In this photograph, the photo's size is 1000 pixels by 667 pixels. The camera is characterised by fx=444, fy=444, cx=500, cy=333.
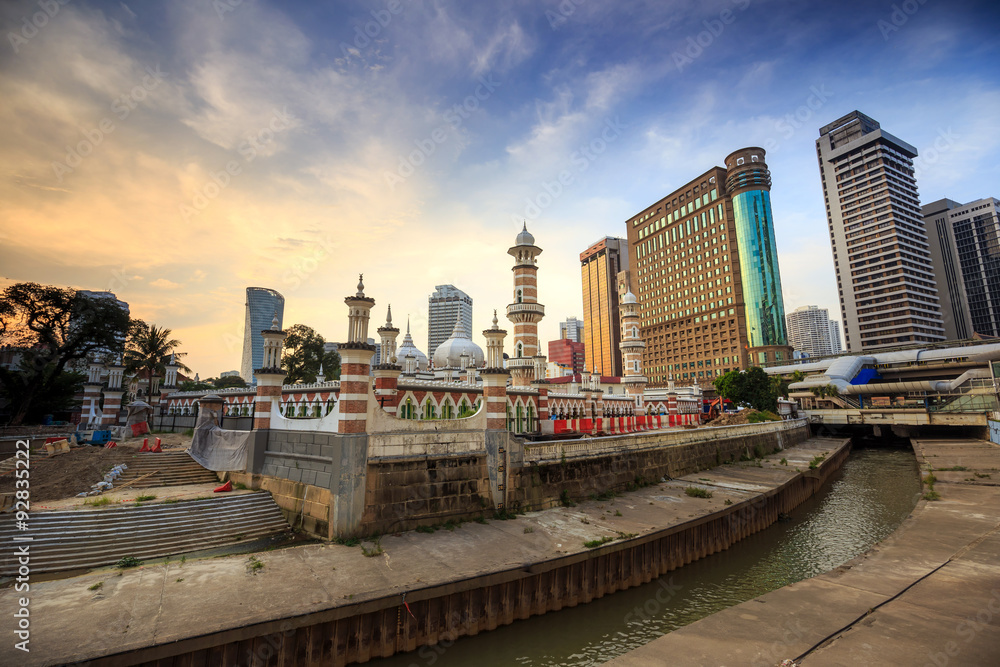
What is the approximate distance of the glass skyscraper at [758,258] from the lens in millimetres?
97562

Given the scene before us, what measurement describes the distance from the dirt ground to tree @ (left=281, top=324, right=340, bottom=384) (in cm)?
2658

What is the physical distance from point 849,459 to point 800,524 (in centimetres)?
2954

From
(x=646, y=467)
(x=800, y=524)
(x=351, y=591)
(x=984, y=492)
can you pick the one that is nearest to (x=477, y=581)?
(x=351, y=591)

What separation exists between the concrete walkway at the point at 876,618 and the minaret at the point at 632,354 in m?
32.5

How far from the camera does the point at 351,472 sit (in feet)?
42.8

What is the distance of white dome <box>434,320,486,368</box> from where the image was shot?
146ft

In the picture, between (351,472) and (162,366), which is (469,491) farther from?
(162,366)

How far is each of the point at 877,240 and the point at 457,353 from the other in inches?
4861

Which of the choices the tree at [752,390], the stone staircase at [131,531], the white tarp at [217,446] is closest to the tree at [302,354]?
the white tarp at [217,446]

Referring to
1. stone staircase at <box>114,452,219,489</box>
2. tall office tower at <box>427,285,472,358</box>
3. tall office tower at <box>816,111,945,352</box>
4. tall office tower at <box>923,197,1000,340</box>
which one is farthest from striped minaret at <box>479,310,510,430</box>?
tall office tower at <box>427,285,472,358</box>

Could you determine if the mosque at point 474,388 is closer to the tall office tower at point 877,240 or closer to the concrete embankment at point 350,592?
the concrete embankment at point 350,592

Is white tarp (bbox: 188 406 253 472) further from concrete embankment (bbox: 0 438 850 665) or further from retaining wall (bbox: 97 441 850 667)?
retaining wall (bbox: 97 441 850 667)

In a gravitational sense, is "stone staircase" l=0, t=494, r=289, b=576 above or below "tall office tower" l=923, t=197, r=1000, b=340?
below

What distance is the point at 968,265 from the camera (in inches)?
5012
